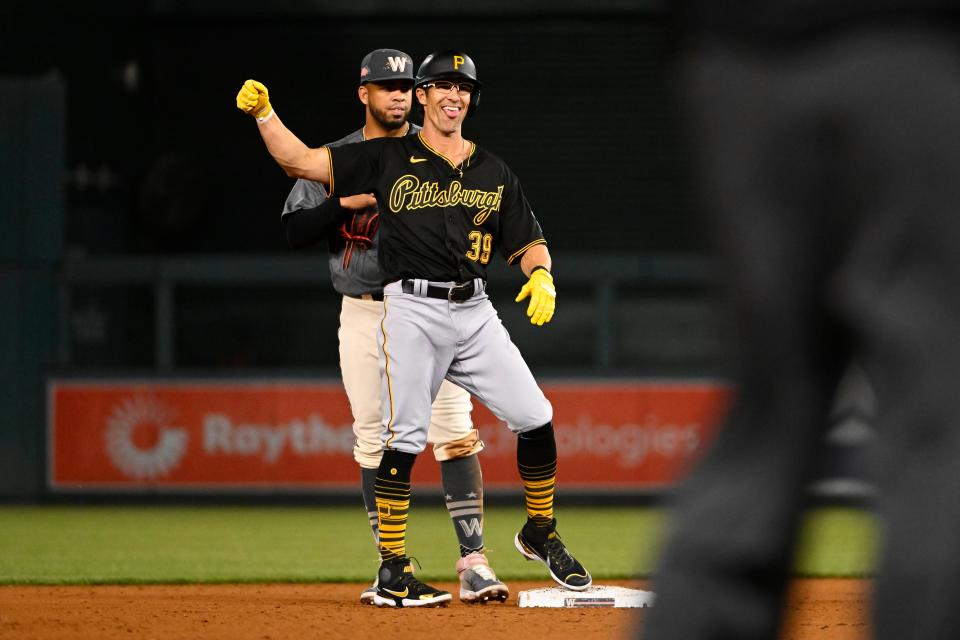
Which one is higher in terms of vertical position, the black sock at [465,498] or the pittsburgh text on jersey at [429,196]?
the pittsburgh text on jersey at [429,196]

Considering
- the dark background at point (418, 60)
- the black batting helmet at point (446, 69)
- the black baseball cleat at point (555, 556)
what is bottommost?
the black baseball cleat at point (555, 556)

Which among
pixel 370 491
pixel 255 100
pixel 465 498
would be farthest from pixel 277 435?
pixel 255 100

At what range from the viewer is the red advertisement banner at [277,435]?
11375 millimetres

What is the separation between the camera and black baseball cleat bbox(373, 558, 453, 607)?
5.48 m

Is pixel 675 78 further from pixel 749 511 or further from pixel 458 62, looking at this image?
pixel 458 62

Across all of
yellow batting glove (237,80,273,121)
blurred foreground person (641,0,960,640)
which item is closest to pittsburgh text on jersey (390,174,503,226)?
yellow batting glove (237,80,273,121)

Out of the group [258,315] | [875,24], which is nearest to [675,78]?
[875,24]

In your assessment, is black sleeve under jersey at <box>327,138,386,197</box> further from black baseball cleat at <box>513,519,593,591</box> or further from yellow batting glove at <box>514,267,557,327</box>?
black baseball cleat at <box>513,519,593,591</box>

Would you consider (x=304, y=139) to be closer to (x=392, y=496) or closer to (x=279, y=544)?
(x=279, y=544)

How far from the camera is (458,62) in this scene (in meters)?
5.57

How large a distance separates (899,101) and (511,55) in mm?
15888

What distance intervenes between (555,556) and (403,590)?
58cm

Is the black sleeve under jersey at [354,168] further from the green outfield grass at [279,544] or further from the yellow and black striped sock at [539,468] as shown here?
the green outfield grass at [279,544]

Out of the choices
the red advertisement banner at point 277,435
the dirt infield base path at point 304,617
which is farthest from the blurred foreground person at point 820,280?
the red advertisement banner at point 277,435
